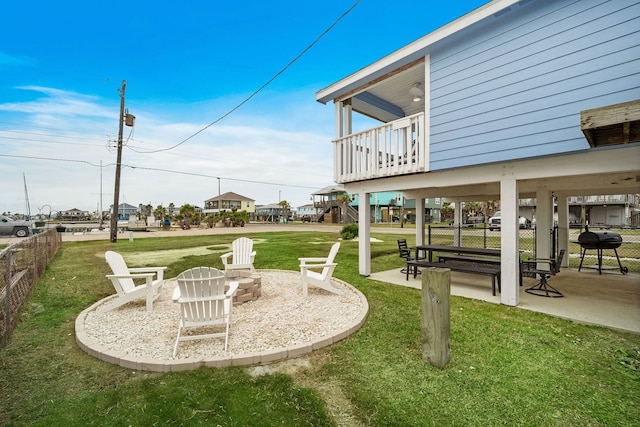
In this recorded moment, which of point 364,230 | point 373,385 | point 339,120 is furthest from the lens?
point 339,120

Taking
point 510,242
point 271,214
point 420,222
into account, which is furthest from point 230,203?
point 510,242

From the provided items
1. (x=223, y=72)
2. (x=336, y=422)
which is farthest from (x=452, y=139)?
(x=223, y=72)

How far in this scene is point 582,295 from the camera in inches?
224

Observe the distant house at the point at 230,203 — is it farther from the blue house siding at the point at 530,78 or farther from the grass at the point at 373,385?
the grass at the point at 373,385

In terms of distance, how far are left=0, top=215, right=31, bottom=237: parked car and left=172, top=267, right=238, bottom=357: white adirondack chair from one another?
995 inches

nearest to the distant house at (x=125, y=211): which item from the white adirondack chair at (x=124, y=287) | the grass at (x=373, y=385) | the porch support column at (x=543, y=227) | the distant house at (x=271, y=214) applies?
the distant house at (x=271, y=214)

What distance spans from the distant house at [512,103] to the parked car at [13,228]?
2552 cm

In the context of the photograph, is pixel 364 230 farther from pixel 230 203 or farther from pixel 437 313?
pixel 230 203

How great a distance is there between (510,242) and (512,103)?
248 cm

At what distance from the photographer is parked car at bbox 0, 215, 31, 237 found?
767 inches

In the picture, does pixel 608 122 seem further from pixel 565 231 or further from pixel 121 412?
pixel 565 231

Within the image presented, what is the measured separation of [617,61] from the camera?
393 centimetres

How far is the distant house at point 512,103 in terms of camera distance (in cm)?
395

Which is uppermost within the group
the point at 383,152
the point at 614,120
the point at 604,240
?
the point at 383,152
